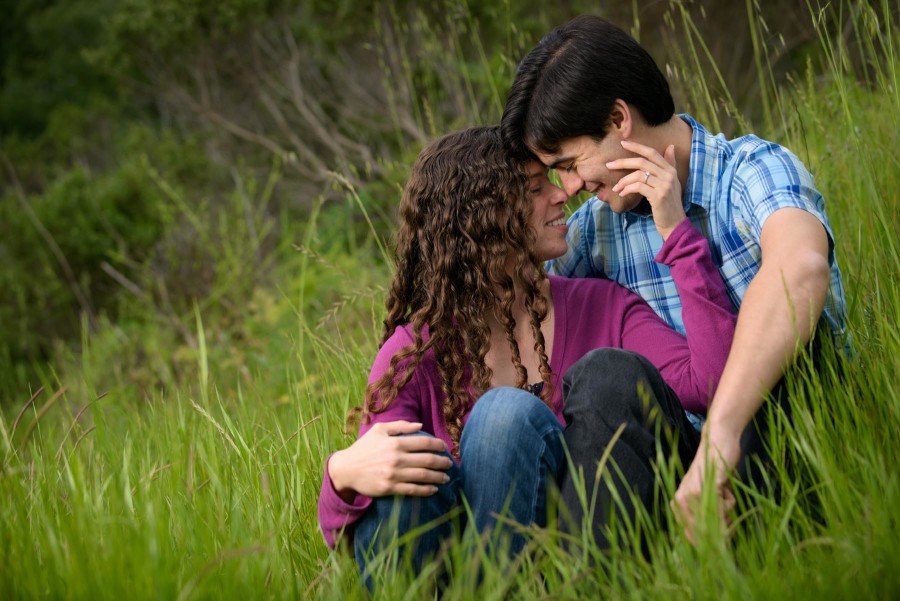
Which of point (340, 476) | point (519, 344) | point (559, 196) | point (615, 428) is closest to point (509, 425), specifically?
point (615, 428)

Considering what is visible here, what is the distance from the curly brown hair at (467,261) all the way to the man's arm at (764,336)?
49 cm

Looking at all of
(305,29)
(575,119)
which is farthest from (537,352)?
(305,29)

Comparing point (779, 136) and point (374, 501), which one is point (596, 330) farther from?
point (779, 136)

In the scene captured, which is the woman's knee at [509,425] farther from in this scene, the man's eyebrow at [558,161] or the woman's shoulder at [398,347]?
the man's eyebrow at [558,161]

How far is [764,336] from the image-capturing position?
1.68m

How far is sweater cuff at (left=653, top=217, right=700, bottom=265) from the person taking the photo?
1.92 metres

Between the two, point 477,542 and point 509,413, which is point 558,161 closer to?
point 509,413

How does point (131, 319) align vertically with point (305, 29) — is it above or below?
below

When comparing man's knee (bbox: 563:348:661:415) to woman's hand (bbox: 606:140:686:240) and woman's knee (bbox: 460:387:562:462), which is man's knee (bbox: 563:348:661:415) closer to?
woman's knee (bbox: 460:387:562:462)

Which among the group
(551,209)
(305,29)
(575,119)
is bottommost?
(551,209)

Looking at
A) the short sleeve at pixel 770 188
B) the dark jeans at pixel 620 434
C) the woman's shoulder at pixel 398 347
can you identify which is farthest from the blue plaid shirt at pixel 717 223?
the woman's shoulder at pixel 398 347

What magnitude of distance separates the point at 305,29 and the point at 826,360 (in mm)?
6007

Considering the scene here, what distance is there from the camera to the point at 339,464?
1765 mm

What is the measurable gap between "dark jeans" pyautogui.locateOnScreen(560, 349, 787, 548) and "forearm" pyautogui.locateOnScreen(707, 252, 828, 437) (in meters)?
0.06
